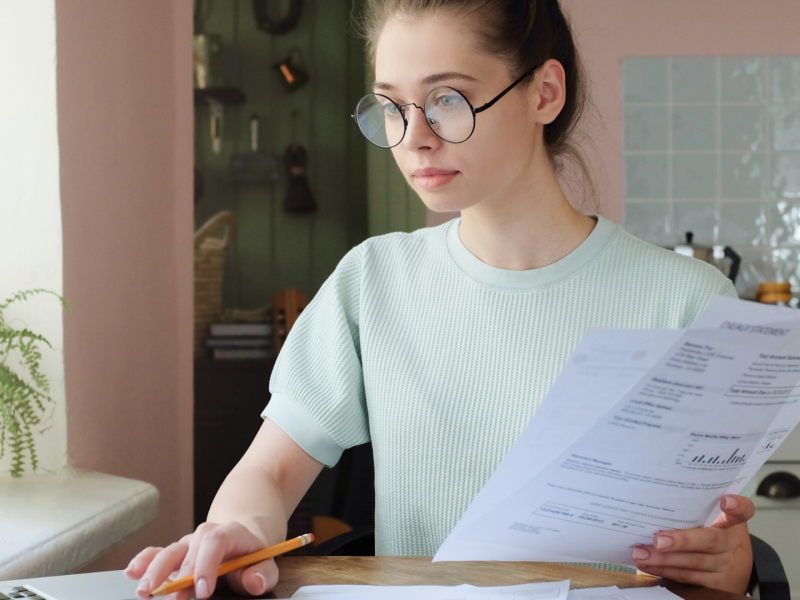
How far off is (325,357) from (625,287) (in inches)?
16.8

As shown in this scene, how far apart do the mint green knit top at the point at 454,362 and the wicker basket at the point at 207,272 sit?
156cm

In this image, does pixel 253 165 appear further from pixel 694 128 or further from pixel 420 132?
pixel 420 132

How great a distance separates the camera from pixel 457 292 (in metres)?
1.08

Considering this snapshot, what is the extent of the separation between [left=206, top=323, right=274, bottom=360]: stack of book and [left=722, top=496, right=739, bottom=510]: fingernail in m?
2.11

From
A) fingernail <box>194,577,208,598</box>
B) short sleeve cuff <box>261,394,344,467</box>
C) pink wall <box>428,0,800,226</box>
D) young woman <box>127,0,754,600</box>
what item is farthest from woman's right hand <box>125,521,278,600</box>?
pink wall <box>428,0,800,226</box>

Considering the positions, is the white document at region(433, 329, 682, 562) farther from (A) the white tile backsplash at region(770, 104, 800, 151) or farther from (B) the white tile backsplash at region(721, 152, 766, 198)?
(A) the white tile backsplash at region(770, 104, 800, 151)

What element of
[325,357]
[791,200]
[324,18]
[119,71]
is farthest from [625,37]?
[325,357]

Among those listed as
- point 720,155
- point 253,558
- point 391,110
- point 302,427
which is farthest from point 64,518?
point 720,155

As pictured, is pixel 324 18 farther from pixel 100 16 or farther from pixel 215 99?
pixel 100 16

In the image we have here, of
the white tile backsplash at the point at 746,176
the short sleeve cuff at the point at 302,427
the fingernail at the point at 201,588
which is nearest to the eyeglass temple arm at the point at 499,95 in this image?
the short sleeve cuff at the point at 302,427

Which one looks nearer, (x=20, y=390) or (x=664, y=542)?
(x=664, y=542)

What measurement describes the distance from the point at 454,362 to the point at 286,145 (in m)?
2.87

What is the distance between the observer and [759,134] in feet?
9.68

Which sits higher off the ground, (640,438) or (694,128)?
(694,128)
